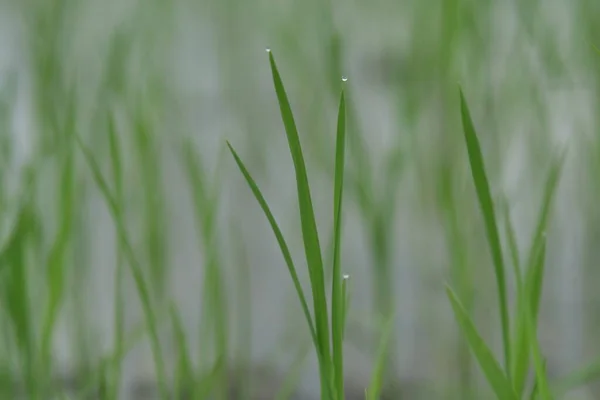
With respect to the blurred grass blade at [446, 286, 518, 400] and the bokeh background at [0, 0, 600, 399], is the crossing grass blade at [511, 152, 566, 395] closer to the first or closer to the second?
the blurred grass blade at [446, 286, 518, 400]

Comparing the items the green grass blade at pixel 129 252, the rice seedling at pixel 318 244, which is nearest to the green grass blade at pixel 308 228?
the rice seedling at pixel 318 244

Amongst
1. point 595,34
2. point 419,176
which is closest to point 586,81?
point 595,34

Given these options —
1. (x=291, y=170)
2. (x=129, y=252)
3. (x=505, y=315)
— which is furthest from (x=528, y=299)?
(x=291, y=170)

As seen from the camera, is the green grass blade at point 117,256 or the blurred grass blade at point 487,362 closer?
the blurred grass blade at point 487,362

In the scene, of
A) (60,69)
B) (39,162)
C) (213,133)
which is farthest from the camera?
(213,133)

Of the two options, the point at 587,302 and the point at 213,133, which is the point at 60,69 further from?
the point at 587,302

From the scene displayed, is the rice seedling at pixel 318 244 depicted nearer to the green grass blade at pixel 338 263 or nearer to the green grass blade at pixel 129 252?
the green grass blade at pixel 338 263

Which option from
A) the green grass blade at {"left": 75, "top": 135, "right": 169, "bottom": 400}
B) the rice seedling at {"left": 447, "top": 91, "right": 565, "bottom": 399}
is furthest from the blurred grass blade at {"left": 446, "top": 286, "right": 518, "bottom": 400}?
the green grass blade at {"left": 75, "top": 135, "right": 169, "bottom": 400}
